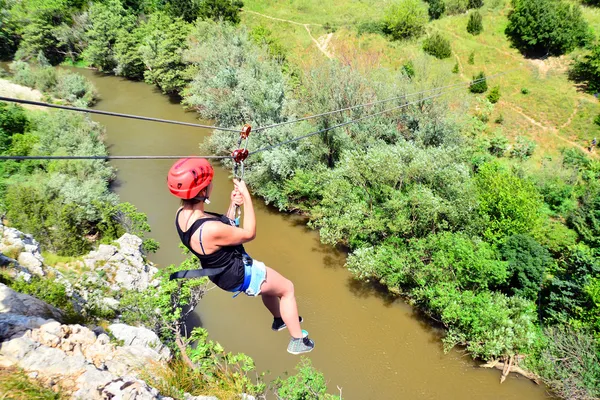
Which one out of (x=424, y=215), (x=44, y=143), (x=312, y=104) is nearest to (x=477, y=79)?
(x=312, y=104)

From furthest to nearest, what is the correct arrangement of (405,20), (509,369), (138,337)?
1. (405,20)
2. (509,369)
3. (138,337)

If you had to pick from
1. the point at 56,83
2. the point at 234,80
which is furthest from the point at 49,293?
the point at 56,83

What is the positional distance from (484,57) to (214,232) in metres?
26.3

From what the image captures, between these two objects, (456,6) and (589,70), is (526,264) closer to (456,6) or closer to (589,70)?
(589,70)

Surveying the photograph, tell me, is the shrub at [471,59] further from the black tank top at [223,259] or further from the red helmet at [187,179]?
the red helmet at [187,179]

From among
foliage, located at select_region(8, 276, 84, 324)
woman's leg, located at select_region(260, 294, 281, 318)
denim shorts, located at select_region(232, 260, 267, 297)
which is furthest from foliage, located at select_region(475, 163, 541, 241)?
foliage, located at select_region(8, 276, 84, 324)

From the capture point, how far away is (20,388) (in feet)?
12.1

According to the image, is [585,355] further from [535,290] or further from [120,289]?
[120,289]

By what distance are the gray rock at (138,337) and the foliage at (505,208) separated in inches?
435

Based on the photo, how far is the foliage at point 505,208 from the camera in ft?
41.7

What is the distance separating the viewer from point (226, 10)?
97.7ft

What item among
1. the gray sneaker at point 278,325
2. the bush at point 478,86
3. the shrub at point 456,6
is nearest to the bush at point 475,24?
the shrub at point 456,6

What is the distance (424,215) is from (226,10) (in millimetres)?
25680

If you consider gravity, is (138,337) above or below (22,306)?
below
